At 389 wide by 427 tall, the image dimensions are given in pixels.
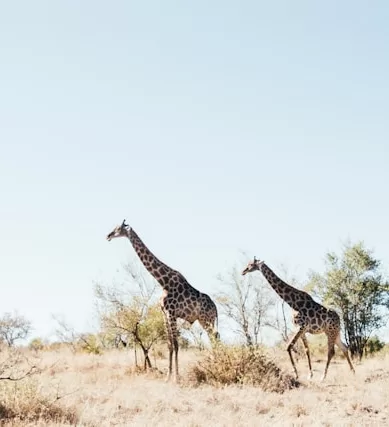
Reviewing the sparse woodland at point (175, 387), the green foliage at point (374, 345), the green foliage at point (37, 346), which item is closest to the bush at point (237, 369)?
the sparse woodland at point (175, 387)

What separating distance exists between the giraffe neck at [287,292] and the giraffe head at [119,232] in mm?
4196

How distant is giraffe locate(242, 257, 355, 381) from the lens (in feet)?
57.2

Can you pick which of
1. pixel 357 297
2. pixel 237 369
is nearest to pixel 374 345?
pixel 357 297

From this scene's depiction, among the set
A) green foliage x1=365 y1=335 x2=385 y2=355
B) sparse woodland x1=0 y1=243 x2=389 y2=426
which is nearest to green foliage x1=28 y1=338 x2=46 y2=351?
sparse woodland x1=0 y1=243 x2=389 y2=426

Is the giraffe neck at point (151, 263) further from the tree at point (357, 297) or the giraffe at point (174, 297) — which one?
the tree at point (357, 297)

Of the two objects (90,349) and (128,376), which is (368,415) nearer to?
(128,376)

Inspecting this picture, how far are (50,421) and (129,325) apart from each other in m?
10.0

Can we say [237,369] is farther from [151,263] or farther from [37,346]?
[37,346]

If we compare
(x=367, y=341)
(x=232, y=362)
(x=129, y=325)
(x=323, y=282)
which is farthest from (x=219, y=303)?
(x=232, y=362)

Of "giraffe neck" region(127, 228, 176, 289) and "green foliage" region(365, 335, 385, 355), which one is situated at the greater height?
"giraffe neck" region(127, 228, 176, 289)

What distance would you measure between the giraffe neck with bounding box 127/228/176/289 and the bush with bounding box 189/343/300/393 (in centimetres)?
273

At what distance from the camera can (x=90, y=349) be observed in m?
26.5

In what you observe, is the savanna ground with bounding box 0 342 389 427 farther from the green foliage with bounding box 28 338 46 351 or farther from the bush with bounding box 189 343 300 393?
the green foliage with bounding box 28 338 46 351

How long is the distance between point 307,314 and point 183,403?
723 centimetres
